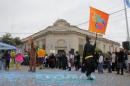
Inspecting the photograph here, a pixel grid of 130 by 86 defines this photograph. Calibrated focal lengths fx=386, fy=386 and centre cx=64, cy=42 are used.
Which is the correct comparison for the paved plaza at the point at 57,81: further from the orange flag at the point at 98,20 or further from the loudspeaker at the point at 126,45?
the orange flag at the point at 98,20

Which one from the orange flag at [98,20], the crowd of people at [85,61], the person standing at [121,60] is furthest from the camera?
the person standing at [121,60]

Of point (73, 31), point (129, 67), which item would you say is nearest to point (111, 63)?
point (129, 67)

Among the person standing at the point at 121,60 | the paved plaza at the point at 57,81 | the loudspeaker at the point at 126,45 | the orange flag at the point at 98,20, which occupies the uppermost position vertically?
the orange flag at the point at 98,20

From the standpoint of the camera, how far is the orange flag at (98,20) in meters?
22.7

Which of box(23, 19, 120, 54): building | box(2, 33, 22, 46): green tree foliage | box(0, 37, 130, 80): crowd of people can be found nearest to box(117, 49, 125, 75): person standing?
box(0, 37, 130, 80): crowd of people

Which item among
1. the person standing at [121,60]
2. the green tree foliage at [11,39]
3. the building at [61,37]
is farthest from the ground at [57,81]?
the green tree foliage at [11,39]

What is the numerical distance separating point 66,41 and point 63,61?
57722 millimetres

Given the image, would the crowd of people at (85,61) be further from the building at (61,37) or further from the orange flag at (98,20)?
the building at (61,37)

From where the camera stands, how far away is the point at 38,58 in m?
32.8

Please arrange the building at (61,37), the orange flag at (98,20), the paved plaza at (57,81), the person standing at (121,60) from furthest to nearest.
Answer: the building at (61,37)
the person standing at (121,60)
the orange flag at (98,20)
the paved plaza at (57,81)

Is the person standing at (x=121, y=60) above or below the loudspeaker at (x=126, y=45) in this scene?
below

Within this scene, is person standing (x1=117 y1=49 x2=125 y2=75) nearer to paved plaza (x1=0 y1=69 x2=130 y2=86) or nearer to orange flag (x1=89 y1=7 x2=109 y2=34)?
orange flag (x1=89 y1=7 x2=109 y2=34)

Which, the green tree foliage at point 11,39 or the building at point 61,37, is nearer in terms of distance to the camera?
the building at point 61,37

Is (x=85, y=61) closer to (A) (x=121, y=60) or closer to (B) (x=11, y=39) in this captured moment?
(A) (x=121, y=60)
